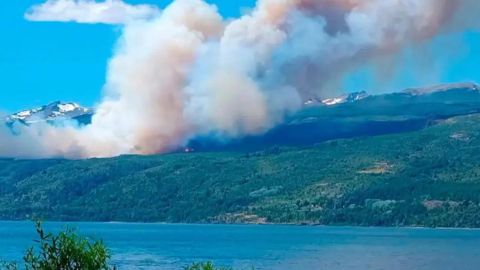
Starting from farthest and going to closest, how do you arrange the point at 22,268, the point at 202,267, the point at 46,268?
1. the point at 22,268
2. the point at 202,267
3. the point at 46,268

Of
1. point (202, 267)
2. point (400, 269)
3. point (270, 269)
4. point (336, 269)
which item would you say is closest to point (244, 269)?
point (270, 269)

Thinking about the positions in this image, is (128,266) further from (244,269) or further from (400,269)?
(400,269)

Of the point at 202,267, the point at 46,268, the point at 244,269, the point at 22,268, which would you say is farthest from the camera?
the point at 244,269

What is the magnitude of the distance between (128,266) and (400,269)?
56.1m

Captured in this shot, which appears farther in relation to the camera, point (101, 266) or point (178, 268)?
point (178, 268)

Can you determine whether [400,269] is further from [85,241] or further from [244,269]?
[85,241]

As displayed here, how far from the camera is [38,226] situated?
51.3m

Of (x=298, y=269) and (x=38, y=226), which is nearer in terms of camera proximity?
(x=38, y=226)

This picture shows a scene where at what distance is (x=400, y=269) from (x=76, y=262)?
155577mm

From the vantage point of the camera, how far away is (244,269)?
193m

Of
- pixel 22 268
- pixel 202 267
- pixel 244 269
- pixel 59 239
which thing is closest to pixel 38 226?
pixel 59 239

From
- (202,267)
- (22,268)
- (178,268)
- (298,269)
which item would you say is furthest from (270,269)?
(202,267)

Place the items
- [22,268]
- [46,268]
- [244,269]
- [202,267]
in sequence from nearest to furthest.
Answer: [46,268] → [202,267] → [22,268] → [244,269]

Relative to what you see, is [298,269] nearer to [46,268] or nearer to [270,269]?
[270,269]
